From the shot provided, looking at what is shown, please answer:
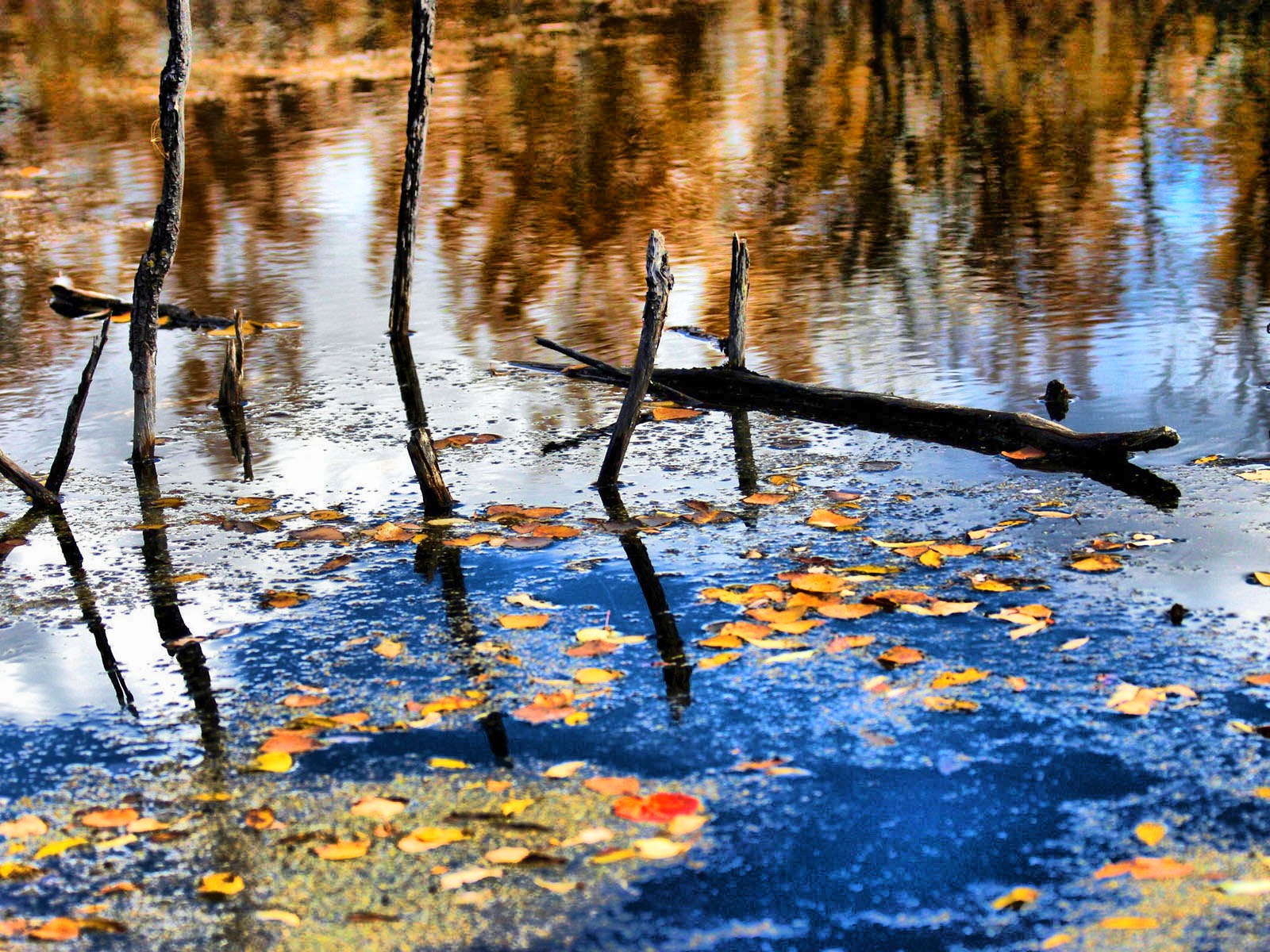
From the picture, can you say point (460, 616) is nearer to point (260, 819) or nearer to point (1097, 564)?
point (260, 819)

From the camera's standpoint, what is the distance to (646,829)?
416cm

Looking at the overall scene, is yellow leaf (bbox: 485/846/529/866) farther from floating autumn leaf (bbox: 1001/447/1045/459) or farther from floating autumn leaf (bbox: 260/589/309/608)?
floating autumn leaf (bbox: 1001/447/1045/459)

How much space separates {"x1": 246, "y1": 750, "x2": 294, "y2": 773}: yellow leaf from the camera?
4.63 meters

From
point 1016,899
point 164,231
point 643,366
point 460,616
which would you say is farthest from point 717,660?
point 164,231

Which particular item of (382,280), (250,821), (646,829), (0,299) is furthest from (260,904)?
(0,299)

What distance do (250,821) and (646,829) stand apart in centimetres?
122

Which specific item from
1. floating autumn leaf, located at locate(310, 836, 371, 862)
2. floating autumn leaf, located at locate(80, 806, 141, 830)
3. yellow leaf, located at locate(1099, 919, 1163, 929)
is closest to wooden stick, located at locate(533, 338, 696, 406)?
floating autumn leaf, located at locate(80, 806, 141, 830)

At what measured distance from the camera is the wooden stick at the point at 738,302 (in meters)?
8.88

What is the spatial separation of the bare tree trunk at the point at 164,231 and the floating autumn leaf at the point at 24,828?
4.07 m

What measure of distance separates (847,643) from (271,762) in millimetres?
2104

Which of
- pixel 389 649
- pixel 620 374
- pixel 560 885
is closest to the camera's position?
pixel 560 885

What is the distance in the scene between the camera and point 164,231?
26.5ft

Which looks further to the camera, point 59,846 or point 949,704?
point 949,704

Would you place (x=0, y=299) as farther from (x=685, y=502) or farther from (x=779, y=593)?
(x=779, y=593)
